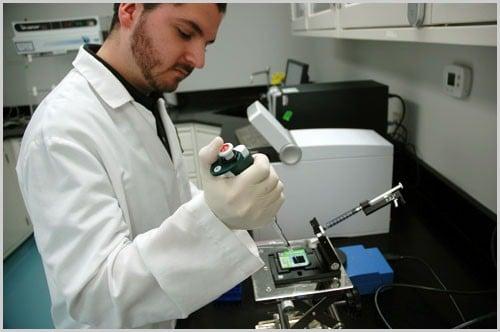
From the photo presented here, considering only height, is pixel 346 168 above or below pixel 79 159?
below

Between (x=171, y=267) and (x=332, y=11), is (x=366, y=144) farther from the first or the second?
(x=171, y=267)

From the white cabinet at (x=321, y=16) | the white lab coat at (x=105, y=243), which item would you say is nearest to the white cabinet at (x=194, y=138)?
the white cabinet at (x=321, y=16)

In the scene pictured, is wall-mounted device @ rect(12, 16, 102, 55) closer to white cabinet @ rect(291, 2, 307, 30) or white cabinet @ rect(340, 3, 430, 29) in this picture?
white cabinet @ rect(291, 2, 307, 30)

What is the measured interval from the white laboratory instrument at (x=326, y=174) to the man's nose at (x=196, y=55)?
26 cm

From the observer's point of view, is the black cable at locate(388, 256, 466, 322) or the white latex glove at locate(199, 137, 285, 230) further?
the black cable at locate(388, 256, 466, 322)

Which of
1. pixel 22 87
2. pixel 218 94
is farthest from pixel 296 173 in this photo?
pixel 22 87

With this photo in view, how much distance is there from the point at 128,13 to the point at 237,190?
51 centimetres

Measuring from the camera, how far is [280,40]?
3.06 m

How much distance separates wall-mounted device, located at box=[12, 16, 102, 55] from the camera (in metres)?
2.46

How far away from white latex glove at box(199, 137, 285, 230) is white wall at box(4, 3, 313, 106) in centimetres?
265

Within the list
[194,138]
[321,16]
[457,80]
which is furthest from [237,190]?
[194,138]

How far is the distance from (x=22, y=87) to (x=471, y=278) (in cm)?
345

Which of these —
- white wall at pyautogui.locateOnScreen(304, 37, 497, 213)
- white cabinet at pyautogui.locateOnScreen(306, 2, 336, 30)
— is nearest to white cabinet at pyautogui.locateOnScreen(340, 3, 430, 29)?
white cabinet at pyautogui.locateOnScreen(306, 2, 336, 30)

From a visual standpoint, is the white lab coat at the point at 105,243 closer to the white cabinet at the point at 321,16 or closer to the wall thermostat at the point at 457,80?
the wall thermostat at the point at 457,80
